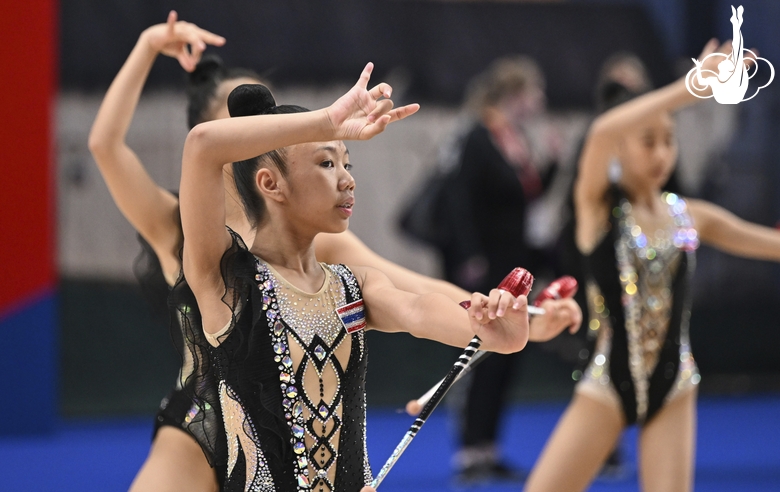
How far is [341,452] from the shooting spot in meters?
2.12

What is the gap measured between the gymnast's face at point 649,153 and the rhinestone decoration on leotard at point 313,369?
1772 mm

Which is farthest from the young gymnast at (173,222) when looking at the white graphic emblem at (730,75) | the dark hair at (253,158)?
the white graphic emblem at (730,75)

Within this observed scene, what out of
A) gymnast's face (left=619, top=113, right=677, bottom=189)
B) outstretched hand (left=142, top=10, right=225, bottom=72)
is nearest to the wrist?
outstretched hand (left=142, top=10, right=225, bottom=72)

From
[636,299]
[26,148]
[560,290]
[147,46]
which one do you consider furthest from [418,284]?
[26,148]

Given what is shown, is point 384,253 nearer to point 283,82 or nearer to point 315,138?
point 283,82

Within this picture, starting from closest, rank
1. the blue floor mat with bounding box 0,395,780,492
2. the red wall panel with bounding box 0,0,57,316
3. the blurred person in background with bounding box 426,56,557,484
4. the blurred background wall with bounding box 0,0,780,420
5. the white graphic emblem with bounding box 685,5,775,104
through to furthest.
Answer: the white graphic emblem with bounding box 685,5,775,104
the blue floor mat with bounding box 0,395,780,492
the blurred person in background with bounding box 426,56,557,484
the red wall panel with bounding box 0,0,57,316
the blurred background wall with bounding box 0,0,780,420

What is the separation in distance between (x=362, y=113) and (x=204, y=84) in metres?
1.26

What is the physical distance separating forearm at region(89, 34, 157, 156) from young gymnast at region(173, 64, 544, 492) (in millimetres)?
705

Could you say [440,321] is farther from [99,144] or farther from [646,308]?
[646,308]

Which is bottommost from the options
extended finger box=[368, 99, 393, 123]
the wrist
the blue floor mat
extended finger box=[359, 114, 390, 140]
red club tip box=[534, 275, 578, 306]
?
the blue floor mat

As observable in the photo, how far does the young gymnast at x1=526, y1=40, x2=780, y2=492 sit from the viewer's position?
3322 mm

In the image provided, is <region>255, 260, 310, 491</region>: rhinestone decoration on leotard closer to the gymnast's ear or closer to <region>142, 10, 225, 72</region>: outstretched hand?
the gymnast's ear

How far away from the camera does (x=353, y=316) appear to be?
2.17m

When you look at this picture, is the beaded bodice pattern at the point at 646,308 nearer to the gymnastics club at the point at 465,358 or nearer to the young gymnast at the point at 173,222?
the young gymnast at the point at 173,222
